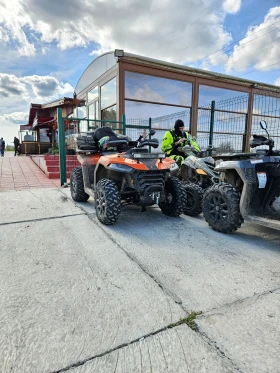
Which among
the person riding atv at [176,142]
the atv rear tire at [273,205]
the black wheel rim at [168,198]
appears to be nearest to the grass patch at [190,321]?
the atv rear tire at [273,205]

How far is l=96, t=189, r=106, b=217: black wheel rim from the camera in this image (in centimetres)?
310

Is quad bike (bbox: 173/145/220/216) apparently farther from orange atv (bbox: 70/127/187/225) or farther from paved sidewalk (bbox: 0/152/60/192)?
paved sidewalk (bbox: 0/152/60/192)

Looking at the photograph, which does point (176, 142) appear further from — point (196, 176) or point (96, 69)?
point (96, 69)

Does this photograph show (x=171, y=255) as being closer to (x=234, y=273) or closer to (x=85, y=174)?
(x=234, y=273)

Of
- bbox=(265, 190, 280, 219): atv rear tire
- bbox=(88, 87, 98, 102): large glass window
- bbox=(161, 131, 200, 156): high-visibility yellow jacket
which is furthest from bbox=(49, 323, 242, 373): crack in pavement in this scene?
bbox=(88, 87, 98, 102): large glass window

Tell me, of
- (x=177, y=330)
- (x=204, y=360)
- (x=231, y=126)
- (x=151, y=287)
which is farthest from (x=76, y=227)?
(x=231, y=126)

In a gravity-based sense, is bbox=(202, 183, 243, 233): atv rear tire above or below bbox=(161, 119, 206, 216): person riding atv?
below

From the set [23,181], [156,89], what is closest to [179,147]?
[23,181]

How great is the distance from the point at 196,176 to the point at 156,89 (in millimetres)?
6074

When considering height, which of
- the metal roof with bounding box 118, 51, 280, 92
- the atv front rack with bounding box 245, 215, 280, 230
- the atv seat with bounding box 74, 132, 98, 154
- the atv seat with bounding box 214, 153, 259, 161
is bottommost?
the atv front rack with bounding box 245, 215, 280, 230

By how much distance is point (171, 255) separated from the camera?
2.37m

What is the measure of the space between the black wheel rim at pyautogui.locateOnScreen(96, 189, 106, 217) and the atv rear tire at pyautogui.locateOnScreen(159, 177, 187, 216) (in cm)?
99

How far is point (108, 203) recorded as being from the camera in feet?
9.86

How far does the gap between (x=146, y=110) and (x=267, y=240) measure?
763 cm
